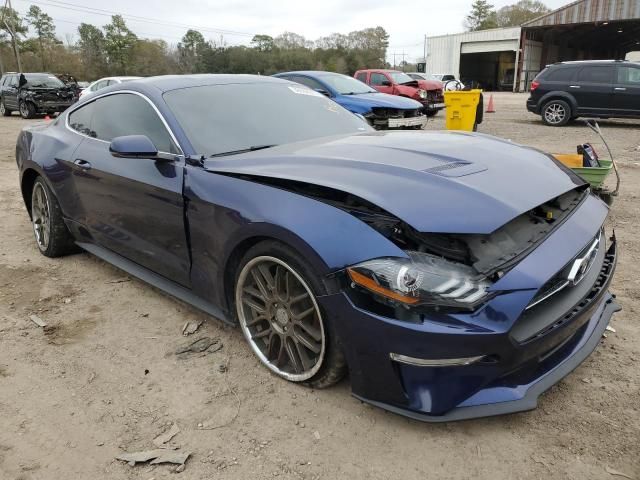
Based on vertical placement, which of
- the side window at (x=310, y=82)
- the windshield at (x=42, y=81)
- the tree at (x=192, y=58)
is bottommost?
the side window at (x=310, y=82)

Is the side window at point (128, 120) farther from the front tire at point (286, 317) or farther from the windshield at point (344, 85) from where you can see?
the windshield at point (344, 85)

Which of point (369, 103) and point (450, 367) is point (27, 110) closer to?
point (369, 103)

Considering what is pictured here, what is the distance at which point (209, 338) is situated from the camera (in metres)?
3.14

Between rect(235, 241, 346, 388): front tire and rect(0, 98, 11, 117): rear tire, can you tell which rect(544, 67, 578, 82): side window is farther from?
rect(0, 98, 11, 117): rear tire

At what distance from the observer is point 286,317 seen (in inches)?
99.9

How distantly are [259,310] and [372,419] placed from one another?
78 cm

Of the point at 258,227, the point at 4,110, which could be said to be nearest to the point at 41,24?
the point at 4,110

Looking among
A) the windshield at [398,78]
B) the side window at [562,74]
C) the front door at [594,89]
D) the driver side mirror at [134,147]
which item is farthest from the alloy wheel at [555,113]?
the driver side mirror at [134,147]

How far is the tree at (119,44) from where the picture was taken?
5925 cm

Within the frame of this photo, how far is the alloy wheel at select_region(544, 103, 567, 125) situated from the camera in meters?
14.1

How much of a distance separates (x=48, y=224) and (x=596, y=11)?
39993 mm

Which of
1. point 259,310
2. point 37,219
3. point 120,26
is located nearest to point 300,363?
point 259,310

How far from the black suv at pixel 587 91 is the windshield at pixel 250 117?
A: 39.7ft

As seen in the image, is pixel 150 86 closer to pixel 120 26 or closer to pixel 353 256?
pixel 353 256
